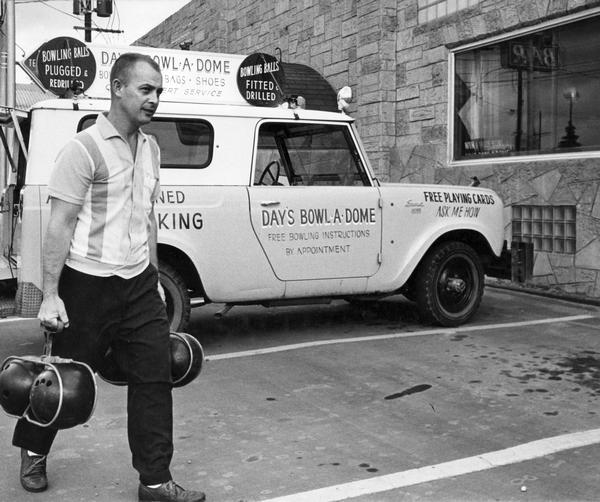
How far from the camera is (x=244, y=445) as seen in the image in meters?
A: 4.16

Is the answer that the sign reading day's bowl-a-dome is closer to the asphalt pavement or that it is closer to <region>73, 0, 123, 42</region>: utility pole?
the asphalt pavement

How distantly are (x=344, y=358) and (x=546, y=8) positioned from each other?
5545 mm

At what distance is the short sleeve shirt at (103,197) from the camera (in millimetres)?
3254

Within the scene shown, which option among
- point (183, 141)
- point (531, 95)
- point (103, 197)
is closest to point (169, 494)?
point (103, 197)

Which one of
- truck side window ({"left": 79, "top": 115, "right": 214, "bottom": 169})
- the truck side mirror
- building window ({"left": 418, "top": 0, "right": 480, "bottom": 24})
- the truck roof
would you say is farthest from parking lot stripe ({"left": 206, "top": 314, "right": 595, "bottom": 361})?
building window ({"left": 418, "top": 0, "right": 480, "bottom": 24})

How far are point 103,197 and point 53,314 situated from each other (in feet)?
1.71

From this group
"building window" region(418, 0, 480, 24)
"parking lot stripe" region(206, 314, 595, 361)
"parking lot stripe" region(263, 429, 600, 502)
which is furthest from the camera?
"building window" region(418, 0, 480, 24)

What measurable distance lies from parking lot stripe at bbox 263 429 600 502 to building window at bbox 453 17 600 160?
5713mm

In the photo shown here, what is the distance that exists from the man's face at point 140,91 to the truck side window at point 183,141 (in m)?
2.79

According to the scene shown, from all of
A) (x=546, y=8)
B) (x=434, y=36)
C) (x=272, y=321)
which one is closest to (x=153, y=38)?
(x=434, y=36)

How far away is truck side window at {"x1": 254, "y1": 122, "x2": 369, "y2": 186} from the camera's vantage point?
6.60 metres

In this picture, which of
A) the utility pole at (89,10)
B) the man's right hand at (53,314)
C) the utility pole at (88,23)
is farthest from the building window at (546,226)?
A: the utility pole at (88,23)

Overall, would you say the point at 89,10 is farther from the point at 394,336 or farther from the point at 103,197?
the point at 103,197

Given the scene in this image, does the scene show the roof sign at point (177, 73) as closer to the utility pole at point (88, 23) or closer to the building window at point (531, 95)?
the building window at point (531, 95)
